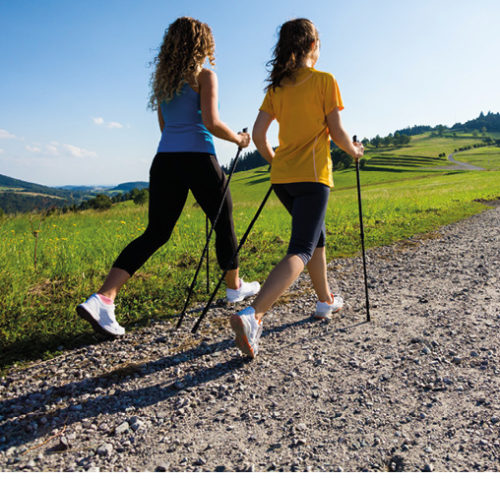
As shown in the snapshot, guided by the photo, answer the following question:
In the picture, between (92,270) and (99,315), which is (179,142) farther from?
(92,270)

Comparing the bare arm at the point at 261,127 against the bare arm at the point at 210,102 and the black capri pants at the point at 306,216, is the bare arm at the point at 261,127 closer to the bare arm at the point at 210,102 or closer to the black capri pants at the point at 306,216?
the bare arm at the point at 210,102

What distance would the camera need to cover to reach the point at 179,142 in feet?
12.6

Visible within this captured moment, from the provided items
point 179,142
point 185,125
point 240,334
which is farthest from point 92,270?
point 240,334

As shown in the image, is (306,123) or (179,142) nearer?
(306,123)

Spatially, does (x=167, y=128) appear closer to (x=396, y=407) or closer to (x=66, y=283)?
(x=66, y=283)

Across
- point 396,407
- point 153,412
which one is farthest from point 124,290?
point 396,407

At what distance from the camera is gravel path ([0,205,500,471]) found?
212 cm

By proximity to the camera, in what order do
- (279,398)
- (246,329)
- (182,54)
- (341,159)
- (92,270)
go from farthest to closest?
(341,159) → (92,270) → (182,54) → (246,329) → (279,398)

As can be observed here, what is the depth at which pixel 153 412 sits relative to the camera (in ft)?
8.53

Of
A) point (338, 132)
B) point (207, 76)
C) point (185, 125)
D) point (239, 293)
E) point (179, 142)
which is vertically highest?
point (207, 76)

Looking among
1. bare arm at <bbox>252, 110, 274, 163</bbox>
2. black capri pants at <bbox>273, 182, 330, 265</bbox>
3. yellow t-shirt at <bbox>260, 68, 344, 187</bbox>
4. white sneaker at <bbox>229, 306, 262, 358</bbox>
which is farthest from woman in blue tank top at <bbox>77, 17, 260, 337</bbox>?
white sneaker at <bbox>229, 306, 262, 358</bbox>

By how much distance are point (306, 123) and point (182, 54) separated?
1468 mm

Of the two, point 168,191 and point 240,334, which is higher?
point 168,191

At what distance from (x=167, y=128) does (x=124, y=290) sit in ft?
7.36
